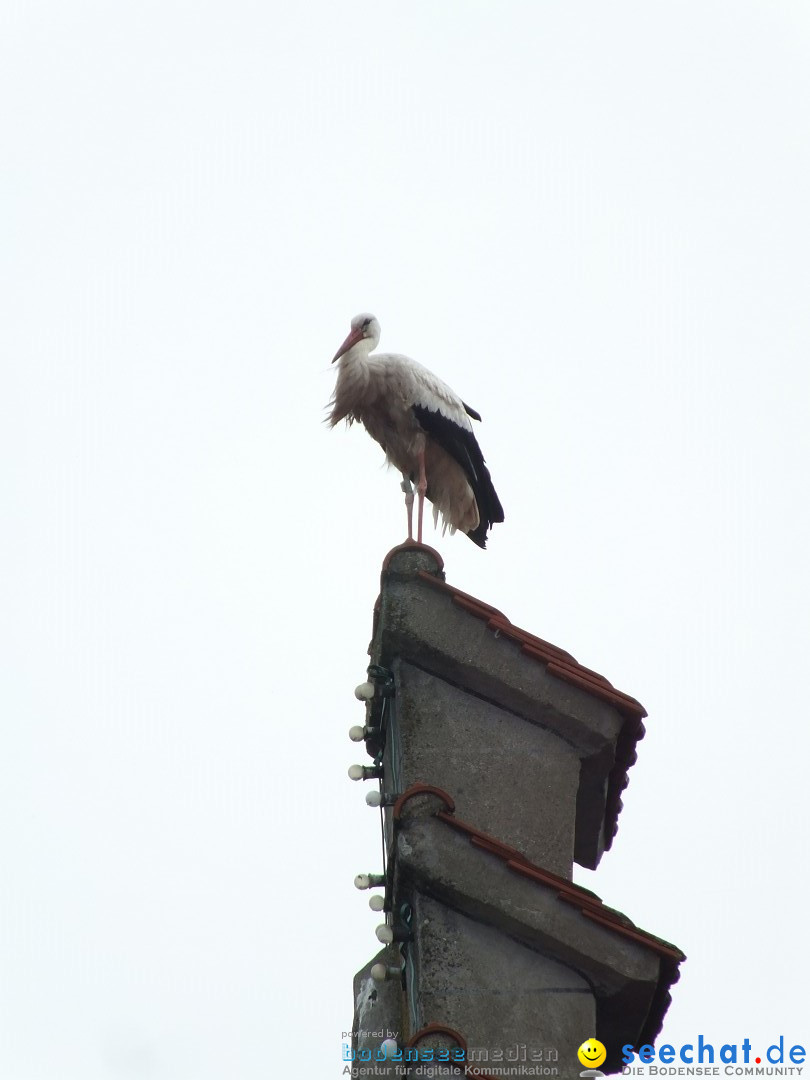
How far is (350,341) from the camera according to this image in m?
13.4

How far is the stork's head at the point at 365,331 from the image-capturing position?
529 inches

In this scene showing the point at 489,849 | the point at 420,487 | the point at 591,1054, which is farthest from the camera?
the point at 420,487

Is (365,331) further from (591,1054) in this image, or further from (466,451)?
(591,1054)

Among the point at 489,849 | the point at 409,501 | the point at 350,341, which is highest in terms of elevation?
the point at 350,341

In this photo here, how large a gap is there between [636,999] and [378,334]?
700cm

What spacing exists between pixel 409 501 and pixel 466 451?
0.51m

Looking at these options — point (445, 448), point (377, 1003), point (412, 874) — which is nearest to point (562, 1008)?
point (412, 874)

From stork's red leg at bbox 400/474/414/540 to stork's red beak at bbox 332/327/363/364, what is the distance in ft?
3.45

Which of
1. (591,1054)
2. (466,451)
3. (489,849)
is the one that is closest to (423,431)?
(466,451)

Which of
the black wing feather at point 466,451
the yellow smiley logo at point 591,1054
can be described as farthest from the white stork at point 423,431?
the yellow smiley logo at point 591,1054

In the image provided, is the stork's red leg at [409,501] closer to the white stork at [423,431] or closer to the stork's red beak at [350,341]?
the white stork at [423,431]

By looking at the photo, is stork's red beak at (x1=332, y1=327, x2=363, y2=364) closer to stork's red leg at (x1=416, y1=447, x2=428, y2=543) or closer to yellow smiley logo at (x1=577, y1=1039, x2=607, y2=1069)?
stork's red leg at (x1=416, y1=447, x2=428, y2=543)

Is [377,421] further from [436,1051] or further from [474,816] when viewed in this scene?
[436,1051]

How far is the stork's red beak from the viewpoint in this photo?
13219mm
